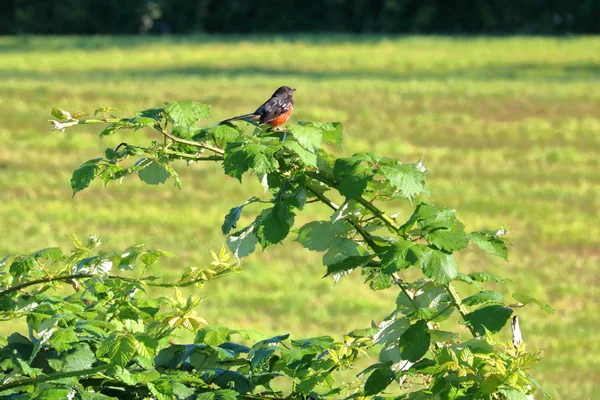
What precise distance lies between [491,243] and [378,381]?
32cm

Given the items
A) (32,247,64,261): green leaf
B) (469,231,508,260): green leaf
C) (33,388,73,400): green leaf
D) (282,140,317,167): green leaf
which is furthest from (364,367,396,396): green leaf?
(32,247,64,261): green leaf

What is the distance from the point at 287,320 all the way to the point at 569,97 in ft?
42.9

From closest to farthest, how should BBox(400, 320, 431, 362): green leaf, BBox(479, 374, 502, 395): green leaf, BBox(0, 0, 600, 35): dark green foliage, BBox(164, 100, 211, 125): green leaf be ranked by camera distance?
BBox(479, 374, 502, 395): green leaf → BBox(400, 320, 431, 362): green leaf → BBox(164, 100, 211, 125): green leaf → BBox(0, 0, 600, 35): dark green foliage

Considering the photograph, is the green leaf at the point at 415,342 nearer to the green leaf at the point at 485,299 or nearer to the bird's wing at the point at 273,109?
the green leaf at the point at 485,299

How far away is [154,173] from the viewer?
6.67 ft

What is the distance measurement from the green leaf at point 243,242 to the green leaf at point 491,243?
1.27 feet

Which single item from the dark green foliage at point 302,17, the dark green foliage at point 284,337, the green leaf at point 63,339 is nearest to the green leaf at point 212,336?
the dark green foliage at point 284,337

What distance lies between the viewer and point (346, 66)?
26.5 m

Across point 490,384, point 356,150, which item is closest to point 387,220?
point 490,384

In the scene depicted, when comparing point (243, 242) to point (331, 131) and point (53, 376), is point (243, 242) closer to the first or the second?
point (331, 131)

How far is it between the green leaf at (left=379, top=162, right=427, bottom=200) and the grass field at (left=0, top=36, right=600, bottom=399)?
4.64 meters

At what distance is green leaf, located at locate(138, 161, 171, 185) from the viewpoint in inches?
79.9

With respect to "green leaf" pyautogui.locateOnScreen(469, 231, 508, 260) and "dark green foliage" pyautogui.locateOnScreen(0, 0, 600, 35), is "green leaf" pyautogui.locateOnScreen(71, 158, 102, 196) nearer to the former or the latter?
"green leaf" pyautogui.locateOnScreen(469, 231, 508, 260)

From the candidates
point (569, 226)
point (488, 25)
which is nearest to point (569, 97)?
point (569, 226)
